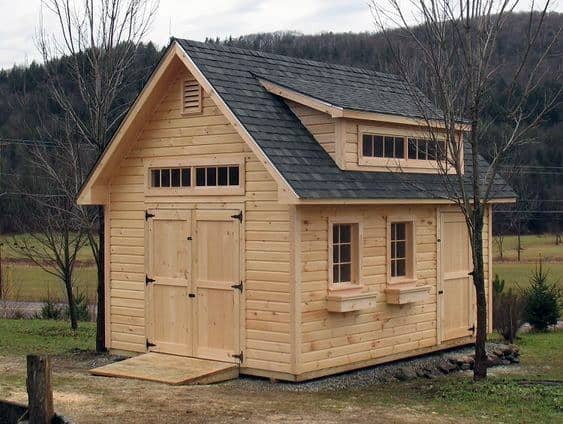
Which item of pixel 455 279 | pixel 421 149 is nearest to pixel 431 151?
pixel 421 149

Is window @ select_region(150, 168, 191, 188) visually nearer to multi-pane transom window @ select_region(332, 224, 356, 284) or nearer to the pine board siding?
the pine board siding

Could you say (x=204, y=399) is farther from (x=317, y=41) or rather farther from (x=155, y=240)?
(x=317, y=41)

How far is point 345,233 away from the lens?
13.2 meters

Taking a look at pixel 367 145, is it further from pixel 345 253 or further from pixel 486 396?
pixel 486 396

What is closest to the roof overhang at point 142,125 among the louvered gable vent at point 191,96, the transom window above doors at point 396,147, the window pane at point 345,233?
the louvered gable vent at point 191,96

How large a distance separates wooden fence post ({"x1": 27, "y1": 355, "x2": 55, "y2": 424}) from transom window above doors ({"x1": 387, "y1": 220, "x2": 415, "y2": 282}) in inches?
270

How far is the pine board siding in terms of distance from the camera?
1238 centimetres

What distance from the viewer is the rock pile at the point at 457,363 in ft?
45.1

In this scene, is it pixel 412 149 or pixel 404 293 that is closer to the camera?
pixel 404 293

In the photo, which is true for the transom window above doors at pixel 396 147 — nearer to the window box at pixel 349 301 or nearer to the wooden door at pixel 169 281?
the window box at pixel 349 301

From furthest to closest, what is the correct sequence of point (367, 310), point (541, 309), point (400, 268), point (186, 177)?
1. point (541, 309)
2. point (400, 268)
3. point (186, 177)
4. point (367, 310)

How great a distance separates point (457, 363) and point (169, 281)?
5103 millimetres

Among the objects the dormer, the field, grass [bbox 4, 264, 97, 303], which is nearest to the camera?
the field

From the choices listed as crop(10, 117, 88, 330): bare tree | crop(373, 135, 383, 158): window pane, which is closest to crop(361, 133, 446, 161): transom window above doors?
crop(373, 135, 383, 158): window pane
